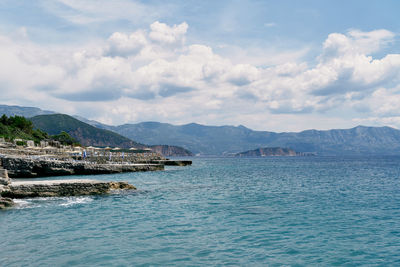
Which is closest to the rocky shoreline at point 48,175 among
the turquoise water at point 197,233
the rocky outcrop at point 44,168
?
the rocky outcrop at point 44,168

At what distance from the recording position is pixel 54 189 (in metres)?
28.7

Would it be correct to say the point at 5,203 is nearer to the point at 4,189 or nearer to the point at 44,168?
the point at 4,189

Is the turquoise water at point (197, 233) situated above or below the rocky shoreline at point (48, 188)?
below

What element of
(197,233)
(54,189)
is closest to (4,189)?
(54,189)

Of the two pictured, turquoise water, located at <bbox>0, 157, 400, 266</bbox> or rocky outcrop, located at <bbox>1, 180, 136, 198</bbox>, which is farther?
rocky outcrop, located at <bbox>1, 180, 136, 198</bbox>

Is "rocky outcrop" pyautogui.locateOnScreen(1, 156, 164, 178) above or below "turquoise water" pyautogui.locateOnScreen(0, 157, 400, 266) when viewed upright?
above

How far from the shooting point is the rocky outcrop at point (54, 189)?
90.2 feet

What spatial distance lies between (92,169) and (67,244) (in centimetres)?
4351

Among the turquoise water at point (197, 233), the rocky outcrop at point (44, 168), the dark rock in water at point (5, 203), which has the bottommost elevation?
the turquoise water at point (197, 233)

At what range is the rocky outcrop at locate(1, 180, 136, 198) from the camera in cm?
2750

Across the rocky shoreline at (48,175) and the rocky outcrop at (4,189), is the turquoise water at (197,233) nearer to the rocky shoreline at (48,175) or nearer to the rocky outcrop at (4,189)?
the rocky outcrop at (4,189)

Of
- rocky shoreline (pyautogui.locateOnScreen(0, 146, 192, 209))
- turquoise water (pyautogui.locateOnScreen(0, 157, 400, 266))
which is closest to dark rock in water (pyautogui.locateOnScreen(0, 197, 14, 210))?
rocky shoreline (pyautogui.locateOnScreen(0, 146, 192, 209))

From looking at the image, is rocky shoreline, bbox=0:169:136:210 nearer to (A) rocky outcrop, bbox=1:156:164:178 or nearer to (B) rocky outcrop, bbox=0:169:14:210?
(B) rocky outcrop, bbox=0:169:14:210

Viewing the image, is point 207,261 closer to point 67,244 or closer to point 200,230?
point 200,230
